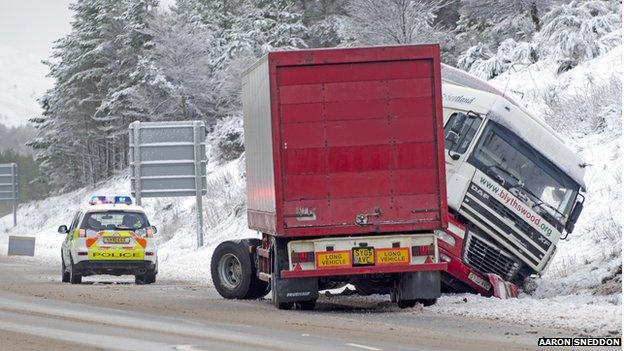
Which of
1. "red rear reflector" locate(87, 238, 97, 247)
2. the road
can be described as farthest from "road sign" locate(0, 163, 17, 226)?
the road

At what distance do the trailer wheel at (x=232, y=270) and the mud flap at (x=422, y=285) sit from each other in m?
3.17

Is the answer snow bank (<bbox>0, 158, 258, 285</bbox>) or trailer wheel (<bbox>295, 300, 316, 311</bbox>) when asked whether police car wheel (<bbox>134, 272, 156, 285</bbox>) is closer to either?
snow bank (<bbox>0, 158, 258, 285</bbox>)

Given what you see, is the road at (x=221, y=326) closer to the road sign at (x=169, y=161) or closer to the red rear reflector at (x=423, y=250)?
the red rear reflector at (x=423, y=250)

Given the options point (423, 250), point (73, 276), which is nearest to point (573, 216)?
point (423, 250)

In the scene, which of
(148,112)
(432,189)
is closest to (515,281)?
(432,189)

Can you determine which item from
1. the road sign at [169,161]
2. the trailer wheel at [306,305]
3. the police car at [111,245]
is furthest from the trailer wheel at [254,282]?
the road sign at [169,161]

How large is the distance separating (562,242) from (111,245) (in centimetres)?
865

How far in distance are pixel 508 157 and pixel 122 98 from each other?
62151 mm

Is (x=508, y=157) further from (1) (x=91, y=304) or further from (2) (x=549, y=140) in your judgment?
(1) (x=91, y=304)

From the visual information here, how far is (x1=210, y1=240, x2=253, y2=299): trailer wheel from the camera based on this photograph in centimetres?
1995

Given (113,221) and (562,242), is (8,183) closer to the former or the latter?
(113,221)

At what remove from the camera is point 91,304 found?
19.1 m

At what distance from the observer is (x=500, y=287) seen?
18.8 metres

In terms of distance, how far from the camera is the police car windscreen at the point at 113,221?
25.7 m
